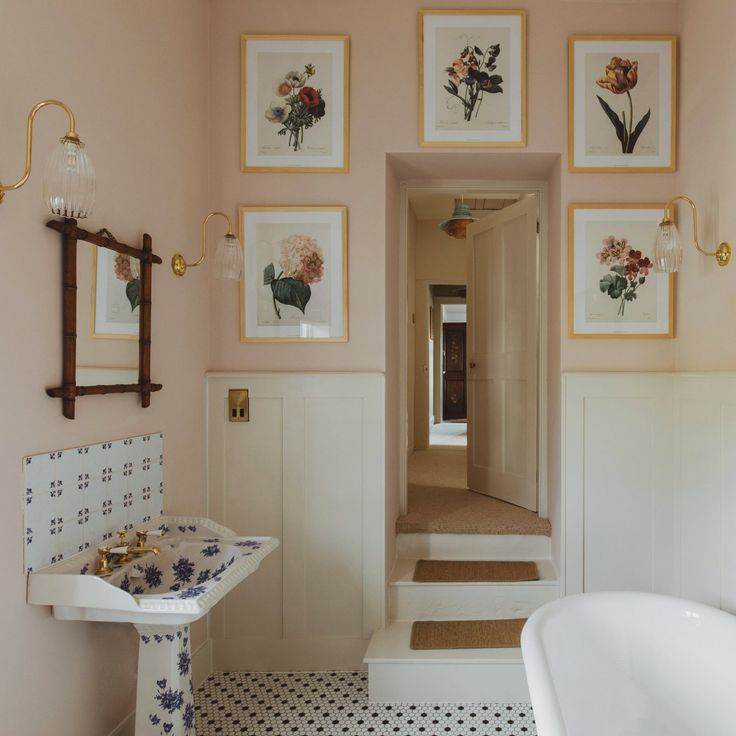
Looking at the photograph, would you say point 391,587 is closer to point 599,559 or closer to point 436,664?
point 436,664

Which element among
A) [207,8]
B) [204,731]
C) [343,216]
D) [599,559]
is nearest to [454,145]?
[343,216]

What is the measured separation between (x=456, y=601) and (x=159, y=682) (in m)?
1.52

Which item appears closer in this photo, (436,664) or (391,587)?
(436,664)

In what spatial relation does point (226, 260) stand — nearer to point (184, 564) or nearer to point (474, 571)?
point (184, 564)

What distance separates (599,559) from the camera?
2852mm

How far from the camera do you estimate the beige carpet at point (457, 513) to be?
10.6 feet

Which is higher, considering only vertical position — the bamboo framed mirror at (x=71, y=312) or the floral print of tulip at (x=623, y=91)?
the floral print of tulip at (x=623, y=91)

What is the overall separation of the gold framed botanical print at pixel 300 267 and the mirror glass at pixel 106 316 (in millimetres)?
783

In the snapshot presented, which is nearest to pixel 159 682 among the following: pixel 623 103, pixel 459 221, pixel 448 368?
pixel 623 103

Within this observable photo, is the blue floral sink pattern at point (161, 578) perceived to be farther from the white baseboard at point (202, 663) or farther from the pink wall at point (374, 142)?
the pink wall at point (374, 142)

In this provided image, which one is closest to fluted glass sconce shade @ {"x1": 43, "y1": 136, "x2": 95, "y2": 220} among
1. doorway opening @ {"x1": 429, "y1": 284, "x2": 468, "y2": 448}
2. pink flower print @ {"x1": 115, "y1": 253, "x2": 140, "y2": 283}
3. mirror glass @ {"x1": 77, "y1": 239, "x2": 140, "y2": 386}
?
mirror glass @ {"x1": 77, "y1": 239, "x2": 140, "y2": 386}

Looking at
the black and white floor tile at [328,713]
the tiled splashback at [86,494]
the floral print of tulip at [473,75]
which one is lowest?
the black and white floor tile at [328,713]

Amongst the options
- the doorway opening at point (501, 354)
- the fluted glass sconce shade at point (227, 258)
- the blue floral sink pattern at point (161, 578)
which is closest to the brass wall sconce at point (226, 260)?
the fluted glass sconce shade at point (227, 258)

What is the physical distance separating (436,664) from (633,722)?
2.81ft
